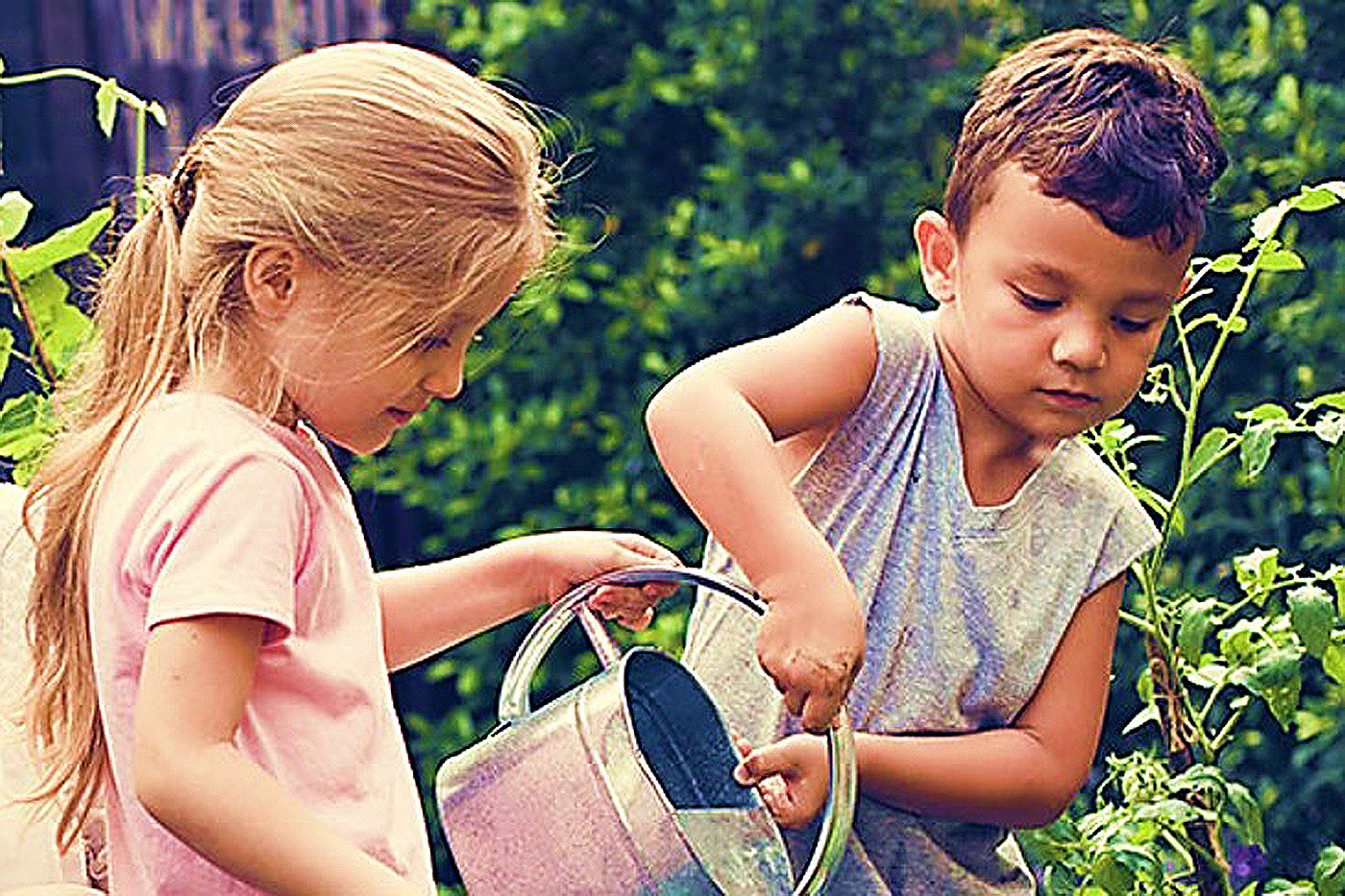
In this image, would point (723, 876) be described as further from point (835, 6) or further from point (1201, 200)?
point (835, 6)

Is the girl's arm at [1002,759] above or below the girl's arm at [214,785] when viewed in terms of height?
below

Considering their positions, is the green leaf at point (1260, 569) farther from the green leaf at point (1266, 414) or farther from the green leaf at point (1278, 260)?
the green leaf at point (1278, 260)

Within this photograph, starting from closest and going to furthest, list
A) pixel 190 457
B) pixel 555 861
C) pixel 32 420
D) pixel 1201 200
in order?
1. pixel 190 457
2. pixel 555 861
3. pixel 1201 200
4. pixel 32 420

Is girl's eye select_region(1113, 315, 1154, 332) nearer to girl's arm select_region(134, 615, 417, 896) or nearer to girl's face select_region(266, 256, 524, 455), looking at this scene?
girl's face select_region(266, 256, 524, 455)

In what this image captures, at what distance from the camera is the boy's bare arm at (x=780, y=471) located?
2109 millimetres

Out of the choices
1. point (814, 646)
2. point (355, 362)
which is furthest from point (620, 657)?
point (355, 362)

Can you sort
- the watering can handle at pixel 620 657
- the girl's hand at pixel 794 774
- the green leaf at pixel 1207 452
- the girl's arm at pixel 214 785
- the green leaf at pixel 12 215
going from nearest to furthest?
1. the girl's arm at pixel 214 785
2. the watering can handle at pixel 620 657
3. the girl's hand at pixel 794 774
4. the green leaf at pixel 1207 452
5. the green leaf at pixel 12 215

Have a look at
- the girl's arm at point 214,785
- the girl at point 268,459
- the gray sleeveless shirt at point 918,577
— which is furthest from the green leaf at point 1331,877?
the girl's arm at point 214,785

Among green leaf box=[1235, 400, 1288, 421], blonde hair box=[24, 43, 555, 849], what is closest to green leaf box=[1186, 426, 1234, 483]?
green leaf box=[1235, 400, 1288, 421]

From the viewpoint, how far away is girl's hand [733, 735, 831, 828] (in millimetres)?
2213

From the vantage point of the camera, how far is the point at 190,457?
1895mm

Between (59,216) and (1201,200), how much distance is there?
342cm

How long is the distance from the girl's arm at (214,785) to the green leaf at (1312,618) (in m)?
0.95

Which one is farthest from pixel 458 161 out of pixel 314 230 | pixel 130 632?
pixel 130 632
